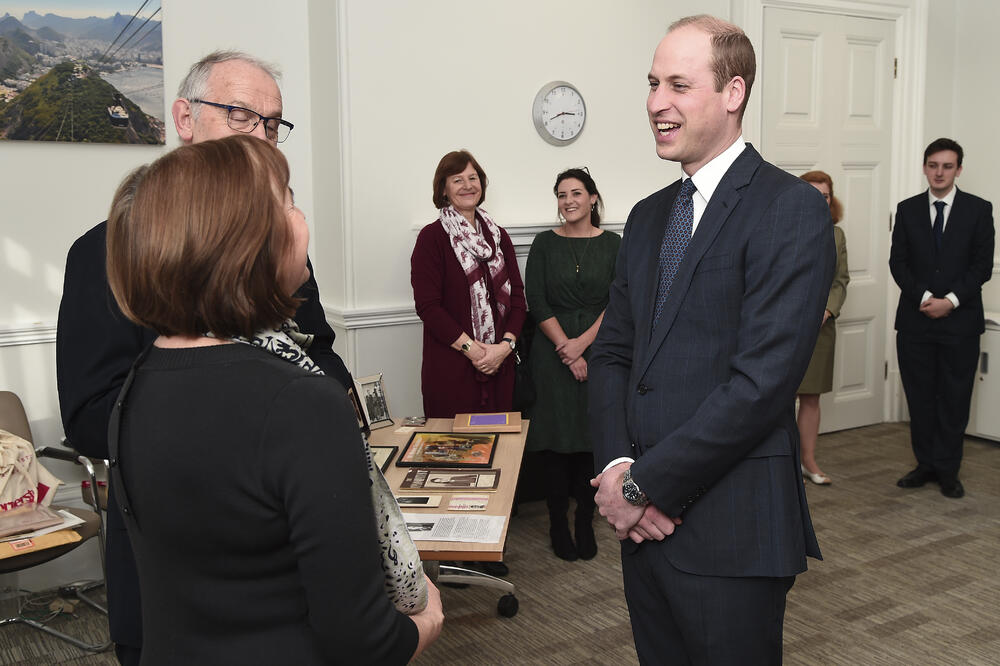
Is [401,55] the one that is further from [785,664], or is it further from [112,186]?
[785,664]

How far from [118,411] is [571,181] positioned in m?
3.30

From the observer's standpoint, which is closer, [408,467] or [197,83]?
[197,83]

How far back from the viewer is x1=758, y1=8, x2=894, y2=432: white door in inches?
224

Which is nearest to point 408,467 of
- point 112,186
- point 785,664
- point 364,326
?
point 785,664

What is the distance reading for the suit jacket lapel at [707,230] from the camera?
166cm

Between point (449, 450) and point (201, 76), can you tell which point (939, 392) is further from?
point (201, 76)

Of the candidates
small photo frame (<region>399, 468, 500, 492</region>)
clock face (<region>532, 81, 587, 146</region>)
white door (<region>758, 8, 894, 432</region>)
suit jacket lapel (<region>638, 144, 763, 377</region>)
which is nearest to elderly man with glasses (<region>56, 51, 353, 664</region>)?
suit jacket lapel (<region>638, 144, 763, 377</region>)

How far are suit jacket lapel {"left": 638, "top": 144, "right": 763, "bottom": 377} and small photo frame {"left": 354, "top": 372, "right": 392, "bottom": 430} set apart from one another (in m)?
1.68

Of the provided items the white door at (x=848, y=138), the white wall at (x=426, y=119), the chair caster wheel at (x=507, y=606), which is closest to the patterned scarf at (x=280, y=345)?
the chair caster wheel at (x=507, y=606)

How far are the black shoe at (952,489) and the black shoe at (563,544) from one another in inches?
88.9

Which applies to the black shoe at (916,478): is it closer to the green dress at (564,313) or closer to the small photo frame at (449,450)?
the green dress at (564,313)

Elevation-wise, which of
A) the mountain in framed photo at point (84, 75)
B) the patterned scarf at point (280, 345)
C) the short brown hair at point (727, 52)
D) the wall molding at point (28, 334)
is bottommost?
the wall molding at point (28, 334)

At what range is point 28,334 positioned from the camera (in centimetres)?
363

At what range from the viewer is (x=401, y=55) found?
4.33 metres
